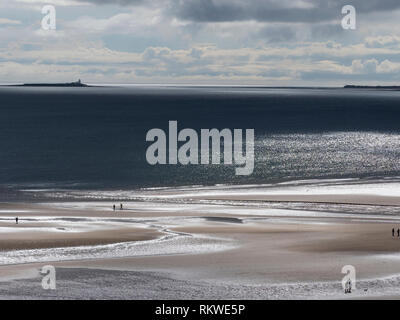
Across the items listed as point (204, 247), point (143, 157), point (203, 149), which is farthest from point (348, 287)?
point (203, 149)

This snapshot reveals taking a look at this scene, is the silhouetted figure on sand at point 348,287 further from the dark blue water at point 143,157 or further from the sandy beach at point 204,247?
the dark blue water at point 143,157

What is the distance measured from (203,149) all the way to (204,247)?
69884 mm

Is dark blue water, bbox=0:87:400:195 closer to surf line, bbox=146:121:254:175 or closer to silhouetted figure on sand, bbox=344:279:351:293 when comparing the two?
surf line, bbox=146:121:254:175

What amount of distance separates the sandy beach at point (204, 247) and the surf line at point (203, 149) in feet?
89.6

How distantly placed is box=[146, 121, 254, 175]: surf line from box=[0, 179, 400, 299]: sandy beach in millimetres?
27309

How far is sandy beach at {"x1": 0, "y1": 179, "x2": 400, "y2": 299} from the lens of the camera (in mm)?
41000

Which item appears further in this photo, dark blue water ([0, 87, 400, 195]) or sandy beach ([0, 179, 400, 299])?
dark blue water ([0, 87, 400, 195])

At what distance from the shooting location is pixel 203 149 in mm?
120938

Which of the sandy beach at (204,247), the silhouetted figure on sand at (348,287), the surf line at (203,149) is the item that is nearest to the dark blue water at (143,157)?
the surf line at (203,149)

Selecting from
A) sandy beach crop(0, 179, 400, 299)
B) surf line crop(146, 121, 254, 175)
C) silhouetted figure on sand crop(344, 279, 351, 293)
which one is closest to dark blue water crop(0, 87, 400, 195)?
surf line crop(146, 121, 254, 175)
